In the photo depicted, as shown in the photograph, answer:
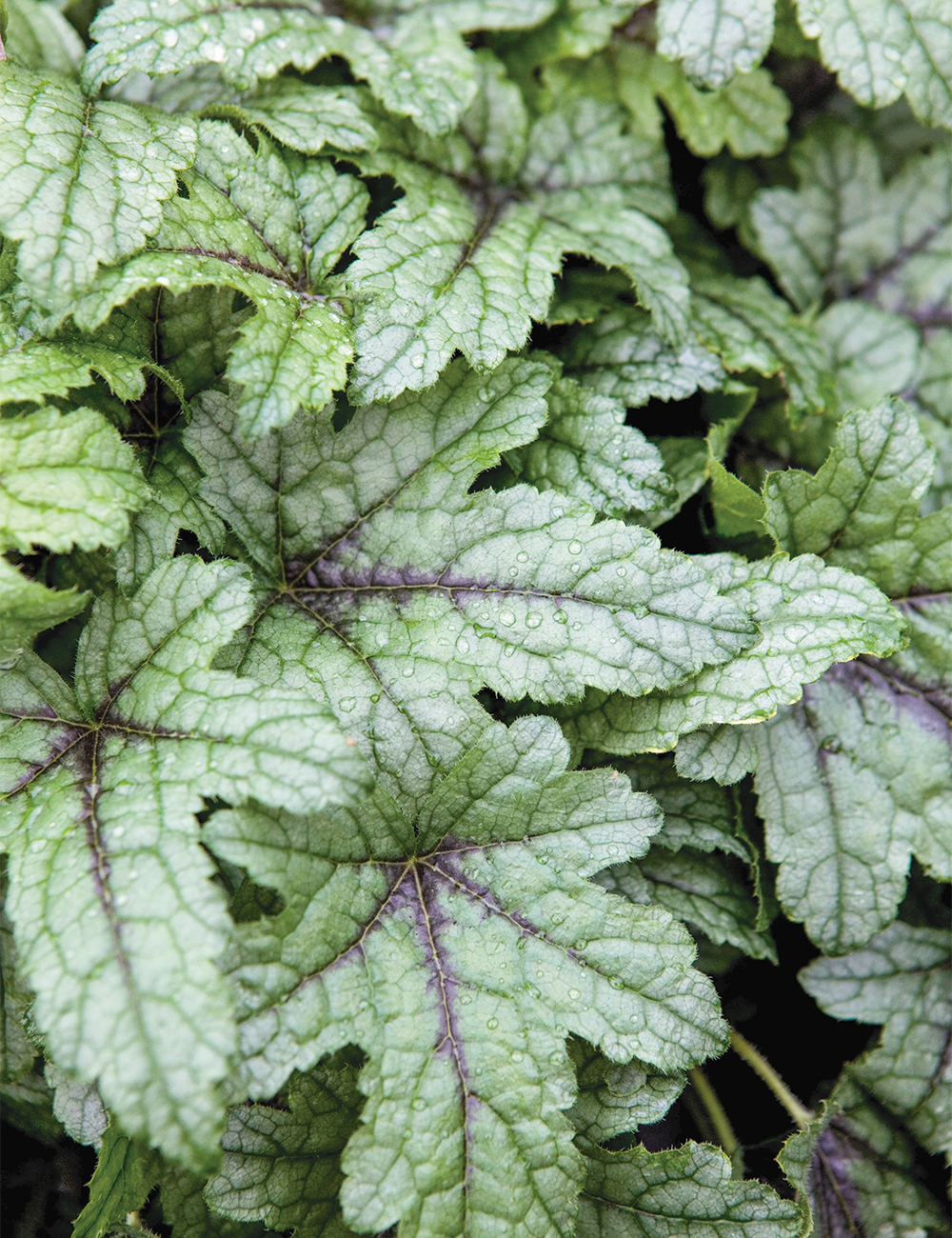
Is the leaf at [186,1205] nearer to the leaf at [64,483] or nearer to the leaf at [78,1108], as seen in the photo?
the leaf at [78,1108]

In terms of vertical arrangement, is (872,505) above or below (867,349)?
below

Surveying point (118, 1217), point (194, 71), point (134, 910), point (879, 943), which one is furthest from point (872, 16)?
point (118, 1217)

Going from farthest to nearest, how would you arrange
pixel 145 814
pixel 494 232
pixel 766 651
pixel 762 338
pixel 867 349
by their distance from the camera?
pixel 867 349
pixel 762 338
pixel 494 232
pixel 766 651
pixel 145 814

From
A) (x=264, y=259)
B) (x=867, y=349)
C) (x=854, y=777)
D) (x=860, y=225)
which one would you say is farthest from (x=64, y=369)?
(x=860, y=225)

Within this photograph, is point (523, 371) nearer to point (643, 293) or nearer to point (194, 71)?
point (643, 293)

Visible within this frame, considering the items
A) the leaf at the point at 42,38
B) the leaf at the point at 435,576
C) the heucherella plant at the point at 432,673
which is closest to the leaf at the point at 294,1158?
the heucherella plant at the point at 432,673

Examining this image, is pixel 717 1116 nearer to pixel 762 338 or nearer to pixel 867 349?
pixel 762 338

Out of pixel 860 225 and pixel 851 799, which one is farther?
pixel 860 225
